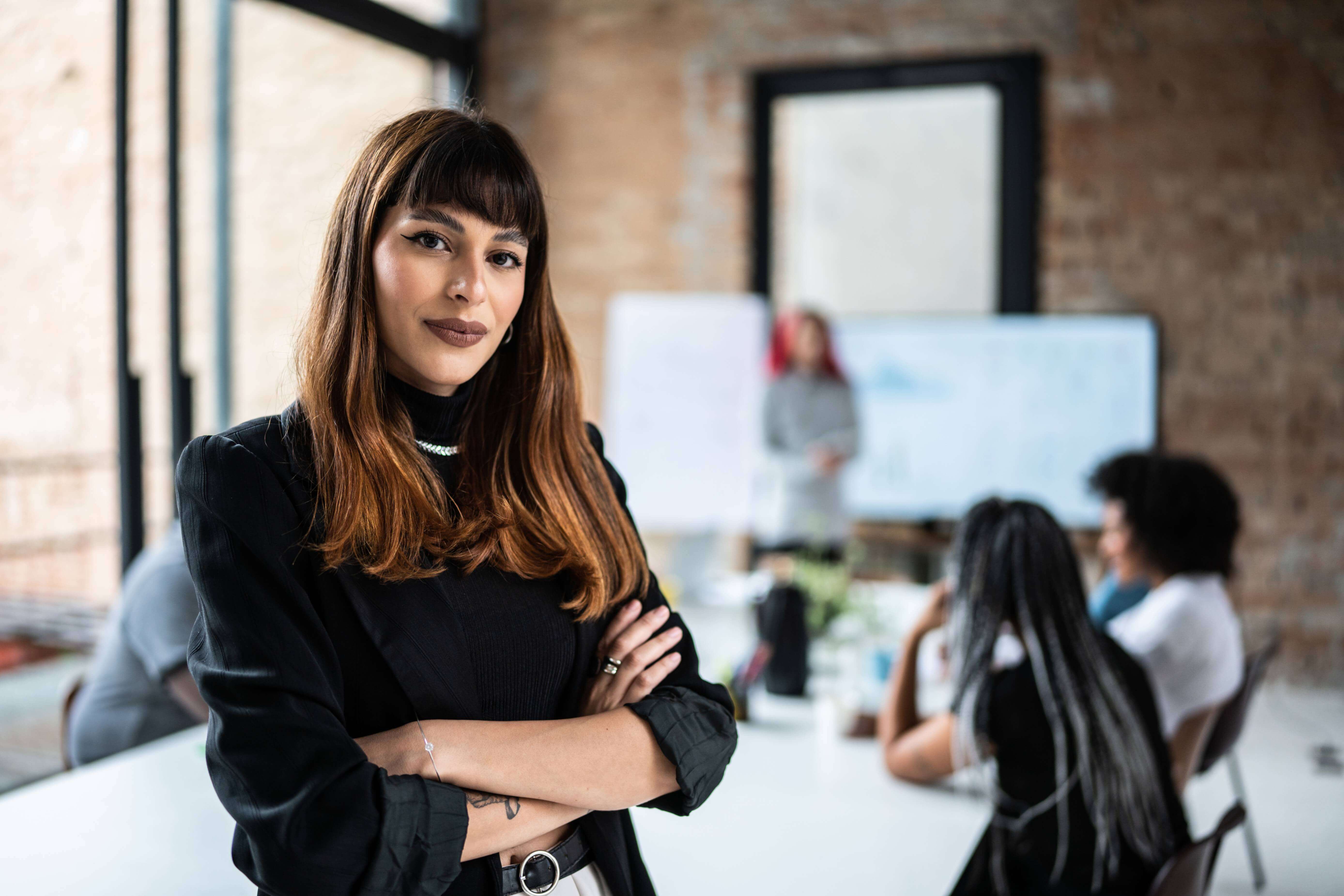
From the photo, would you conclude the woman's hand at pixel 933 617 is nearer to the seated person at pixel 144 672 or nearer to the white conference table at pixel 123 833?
the white conference table at pixel 123 833

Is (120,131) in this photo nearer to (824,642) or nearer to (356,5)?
→ (356,5)

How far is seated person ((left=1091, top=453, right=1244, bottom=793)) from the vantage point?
2.39 meters

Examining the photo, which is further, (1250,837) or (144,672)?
(1250,837)

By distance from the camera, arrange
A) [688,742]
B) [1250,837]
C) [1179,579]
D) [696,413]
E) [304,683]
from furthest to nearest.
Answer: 1. [696,413]
2. [1250,837]
3. [1179,579]
4. [688,742]
5. [304,683]

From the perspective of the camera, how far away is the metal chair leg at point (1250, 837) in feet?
8.74

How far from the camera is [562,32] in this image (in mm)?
5473

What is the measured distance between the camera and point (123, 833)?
165 cm

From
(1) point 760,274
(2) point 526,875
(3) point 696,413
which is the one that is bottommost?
(2) point 526,875

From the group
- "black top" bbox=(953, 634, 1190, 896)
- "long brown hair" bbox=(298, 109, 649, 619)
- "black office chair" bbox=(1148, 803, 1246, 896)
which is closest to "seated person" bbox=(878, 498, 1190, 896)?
"black top" bbox=(953, 634, 1190, 896)

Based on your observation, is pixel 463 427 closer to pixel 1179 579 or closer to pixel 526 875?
pixel 526 875

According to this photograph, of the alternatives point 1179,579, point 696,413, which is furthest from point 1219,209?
point 1179,579

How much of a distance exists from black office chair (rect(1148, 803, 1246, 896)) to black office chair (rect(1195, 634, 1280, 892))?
94 centimetres

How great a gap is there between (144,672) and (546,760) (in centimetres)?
138

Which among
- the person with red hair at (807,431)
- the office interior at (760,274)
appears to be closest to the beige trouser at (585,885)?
the office interior at (760,274)
